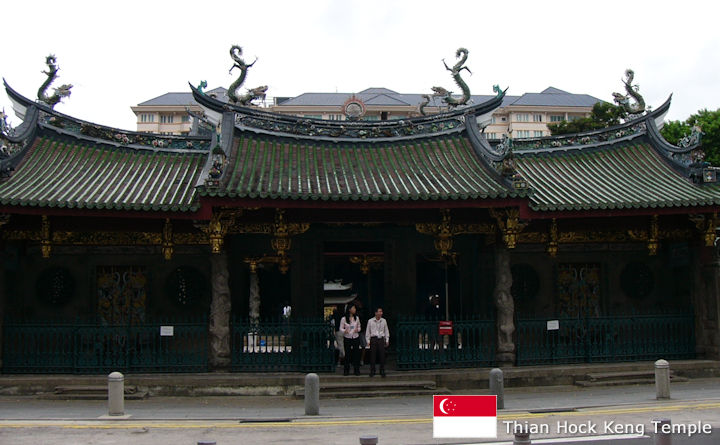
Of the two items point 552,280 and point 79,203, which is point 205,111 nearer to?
point 79,203

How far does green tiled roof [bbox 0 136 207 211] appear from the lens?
14.1 metres

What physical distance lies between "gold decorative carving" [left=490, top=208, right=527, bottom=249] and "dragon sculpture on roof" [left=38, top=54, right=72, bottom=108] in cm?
1170

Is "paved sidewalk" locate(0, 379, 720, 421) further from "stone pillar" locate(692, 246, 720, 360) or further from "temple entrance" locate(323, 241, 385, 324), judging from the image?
"temple entrance" locate(323, 241, 385, 324)

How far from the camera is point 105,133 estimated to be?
57.6ft

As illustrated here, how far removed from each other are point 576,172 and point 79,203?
12530 millimetres

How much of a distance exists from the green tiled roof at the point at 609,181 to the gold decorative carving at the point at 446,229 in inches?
56.8

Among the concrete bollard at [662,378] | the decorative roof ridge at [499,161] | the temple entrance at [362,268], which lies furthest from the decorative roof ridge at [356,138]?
the concrete bollard at [662,378]

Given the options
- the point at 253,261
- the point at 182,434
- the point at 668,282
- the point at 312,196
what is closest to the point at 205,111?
the point at 253,261

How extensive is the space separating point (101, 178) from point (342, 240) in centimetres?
633

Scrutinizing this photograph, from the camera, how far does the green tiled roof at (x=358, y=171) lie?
46.9 ft

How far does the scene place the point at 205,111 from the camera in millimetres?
17906

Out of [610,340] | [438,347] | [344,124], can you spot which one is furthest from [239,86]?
[610,340]

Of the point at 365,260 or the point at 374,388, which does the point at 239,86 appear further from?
the point at 374,388

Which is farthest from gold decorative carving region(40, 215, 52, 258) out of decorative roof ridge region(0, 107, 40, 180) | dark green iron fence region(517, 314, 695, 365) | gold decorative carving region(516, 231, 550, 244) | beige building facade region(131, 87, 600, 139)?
beige building facade region(131, 87, 600, 139)
